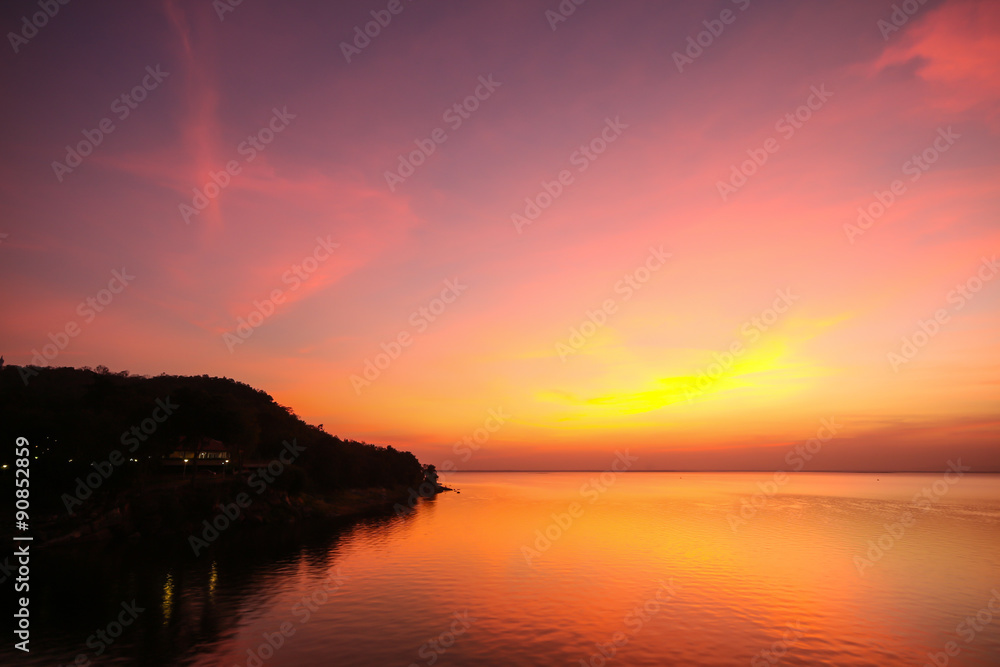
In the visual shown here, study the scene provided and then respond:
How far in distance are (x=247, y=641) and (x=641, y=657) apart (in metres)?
26.1

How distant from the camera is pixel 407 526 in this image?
10300 centimetres

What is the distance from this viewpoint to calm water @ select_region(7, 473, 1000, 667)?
34875 mm
